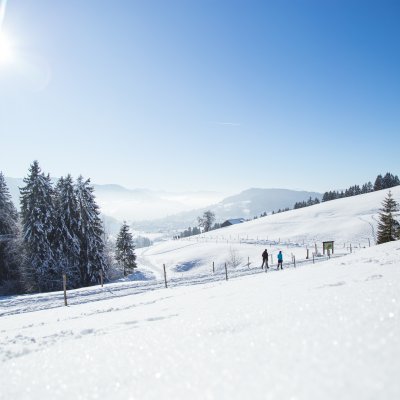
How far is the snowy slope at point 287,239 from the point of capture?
174 ft

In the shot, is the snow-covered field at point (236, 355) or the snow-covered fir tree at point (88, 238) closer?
the snow-covered field at point (236, 355)

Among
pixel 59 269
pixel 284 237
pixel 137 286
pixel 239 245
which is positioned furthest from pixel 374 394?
pixel 284 237

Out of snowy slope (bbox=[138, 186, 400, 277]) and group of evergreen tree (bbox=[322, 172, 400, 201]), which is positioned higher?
group of evergreen tree (bbox=[322, 172, 400, 201])

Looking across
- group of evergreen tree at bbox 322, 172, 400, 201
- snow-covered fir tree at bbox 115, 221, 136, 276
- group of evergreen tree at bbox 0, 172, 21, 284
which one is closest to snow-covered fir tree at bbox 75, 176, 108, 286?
group of evergreen tree at bbox 0, 172, 21, 284

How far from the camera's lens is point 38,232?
106 feet

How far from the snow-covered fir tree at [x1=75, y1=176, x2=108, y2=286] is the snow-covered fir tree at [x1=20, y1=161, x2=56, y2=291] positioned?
3029mm

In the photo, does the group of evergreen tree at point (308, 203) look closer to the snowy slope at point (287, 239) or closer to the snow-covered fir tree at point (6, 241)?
the snowy slope at point (287, 239)

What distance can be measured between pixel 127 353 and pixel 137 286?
17453mm

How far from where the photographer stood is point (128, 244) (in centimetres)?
5078

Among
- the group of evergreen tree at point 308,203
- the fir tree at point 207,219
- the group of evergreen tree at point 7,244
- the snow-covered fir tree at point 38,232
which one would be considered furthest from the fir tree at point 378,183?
the group of evergreen tree at point 7,244

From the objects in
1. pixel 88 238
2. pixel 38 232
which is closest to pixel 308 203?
pixel 88 238

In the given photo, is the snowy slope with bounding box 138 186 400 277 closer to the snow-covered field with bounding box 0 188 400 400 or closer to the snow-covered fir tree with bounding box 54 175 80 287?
the snow-covered fir tree with bounding box 54 175 80 287

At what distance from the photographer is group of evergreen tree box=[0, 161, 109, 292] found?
3183 centimetres

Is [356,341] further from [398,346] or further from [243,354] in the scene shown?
[243,354]
